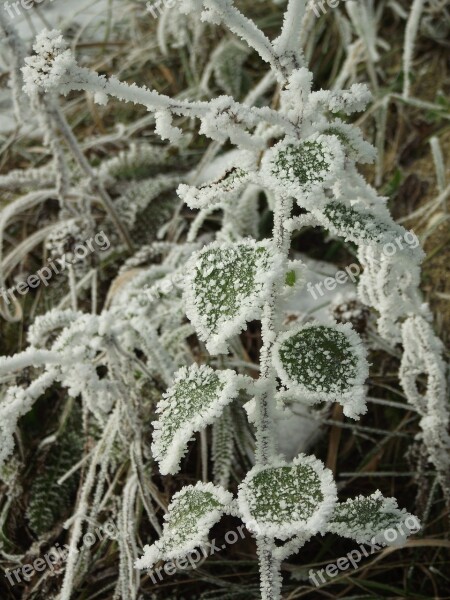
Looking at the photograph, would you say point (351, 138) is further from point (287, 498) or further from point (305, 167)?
point (287, 498)

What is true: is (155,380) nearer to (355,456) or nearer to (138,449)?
(138,449)

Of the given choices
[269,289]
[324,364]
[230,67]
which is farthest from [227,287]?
[230,67]

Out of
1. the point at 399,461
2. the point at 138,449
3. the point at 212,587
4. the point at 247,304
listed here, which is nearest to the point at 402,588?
the point at 399,461

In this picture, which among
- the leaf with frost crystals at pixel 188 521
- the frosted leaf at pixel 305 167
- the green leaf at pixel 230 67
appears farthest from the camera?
the green leaf at pixel 230 67

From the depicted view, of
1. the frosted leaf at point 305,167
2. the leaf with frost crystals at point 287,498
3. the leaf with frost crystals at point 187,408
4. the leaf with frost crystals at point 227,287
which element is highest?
the frosted leaf at point 305,167

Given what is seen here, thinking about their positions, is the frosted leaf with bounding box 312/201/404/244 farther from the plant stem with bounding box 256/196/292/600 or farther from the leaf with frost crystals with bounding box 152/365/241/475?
the leaf with frost crystals with bounding box 152/365/241/475

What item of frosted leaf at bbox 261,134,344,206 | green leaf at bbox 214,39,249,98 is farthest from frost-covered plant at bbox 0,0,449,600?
green leaf at bbox 214,39,249,98

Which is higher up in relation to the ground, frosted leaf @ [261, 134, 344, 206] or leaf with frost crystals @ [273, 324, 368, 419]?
frosted leaf @ [261, 134, 344, 206]

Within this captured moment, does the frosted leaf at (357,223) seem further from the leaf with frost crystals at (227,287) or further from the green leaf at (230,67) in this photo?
the green leaf at (230,67)

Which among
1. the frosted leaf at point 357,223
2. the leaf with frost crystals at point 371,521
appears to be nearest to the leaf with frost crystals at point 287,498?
the leaf with frost crystals at point 371,521
